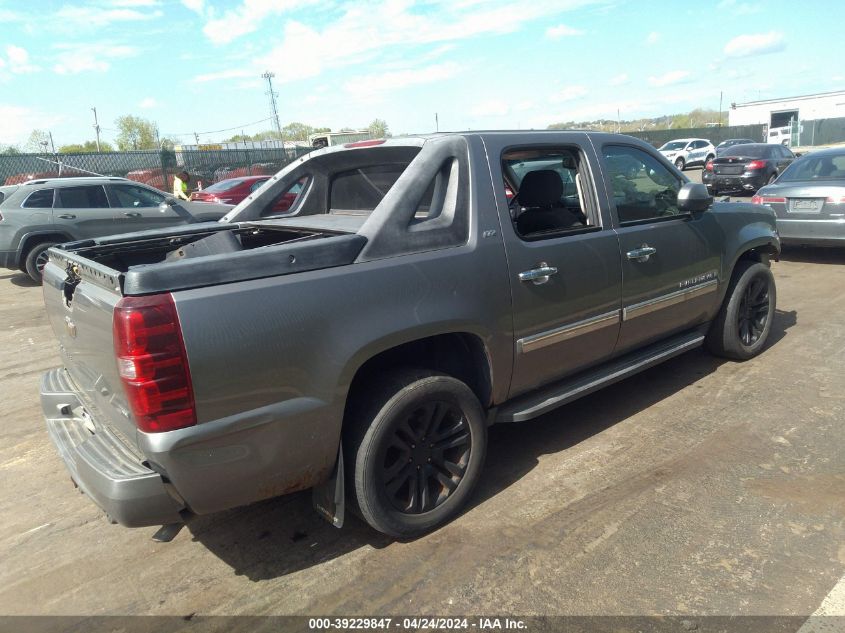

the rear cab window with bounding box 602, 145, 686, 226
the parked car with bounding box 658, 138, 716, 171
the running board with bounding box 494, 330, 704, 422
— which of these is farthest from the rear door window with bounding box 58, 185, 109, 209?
the parked car with bounding box 658, 138, 716, 171

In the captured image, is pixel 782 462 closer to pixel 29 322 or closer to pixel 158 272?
pixel 158 272

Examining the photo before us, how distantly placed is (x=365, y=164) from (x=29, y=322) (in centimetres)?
602

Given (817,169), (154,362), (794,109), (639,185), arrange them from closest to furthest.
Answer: (154,362), (639,185), (817,169), (794,109)

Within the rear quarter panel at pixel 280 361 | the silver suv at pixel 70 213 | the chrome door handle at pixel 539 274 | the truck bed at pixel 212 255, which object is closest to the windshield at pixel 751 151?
the silver suv at pixel 70 213

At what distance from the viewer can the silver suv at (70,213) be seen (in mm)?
10242

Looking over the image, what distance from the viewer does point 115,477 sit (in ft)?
7.94

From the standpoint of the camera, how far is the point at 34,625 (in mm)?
2619

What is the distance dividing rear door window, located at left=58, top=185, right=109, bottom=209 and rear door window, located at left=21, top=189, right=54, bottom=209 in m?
0.15

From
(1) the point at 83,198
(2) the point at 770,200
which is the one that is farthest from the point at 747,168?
(1) the point at 83,198

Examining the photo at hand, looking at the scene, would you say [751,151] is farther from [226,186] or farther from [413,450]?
[413,450]

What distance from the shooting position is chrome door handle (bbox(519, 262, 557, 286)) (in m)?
3.32

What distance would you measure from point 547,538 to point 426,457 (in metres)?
0.68

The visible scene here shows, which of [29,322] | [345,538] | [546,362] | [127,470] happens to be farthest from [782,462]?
[29,322]

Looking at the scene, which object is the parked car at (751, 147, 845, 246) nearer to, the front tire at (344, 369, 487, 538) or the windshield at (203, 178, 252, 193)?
the front tire at (344, 369, 487, 538)
